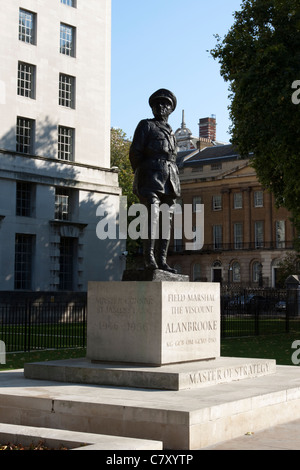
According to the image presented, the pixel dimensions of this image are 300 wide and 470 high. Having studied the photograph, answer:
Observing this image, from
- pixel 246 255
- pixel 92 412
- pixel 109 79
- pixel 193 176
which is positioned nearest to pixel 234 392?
pixel 92 412

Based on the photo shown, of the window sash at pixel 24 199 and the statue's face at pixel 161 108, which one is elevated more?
the window sash at pixel 24 199

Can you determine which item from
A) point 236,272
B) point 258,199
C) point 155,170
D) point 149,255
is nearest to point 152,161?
point 155,170

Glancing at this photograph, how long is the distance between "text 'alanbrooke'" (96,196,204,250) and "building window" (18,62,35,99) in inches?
314

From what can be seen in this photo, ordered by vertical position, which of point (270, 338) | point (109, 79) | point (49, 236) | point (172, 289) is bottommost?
point (270, 338)

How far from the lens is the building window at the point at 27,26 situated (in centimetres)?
3759

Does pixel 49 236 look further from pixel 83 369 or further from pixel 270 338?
pixel 83 369

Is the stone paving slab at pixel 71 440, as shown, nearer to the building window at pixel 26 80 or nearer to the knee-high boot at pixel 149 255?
the knee-high boot at pixel 149 255

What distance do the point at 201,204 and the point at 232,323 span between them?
180 ft

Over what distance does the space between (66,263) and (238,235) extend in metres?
44.3

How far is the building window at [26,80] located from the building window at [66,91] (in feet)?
7.54

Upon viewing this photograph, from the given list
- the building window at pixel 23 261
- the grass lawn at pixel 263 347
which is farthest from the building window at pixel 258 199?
the grass lawn at pixel 263 347

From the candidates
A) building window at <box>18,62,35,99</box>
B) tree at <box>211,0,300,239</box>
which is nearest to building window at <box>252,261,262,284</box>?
building window at <box>18,62,35,99</box>

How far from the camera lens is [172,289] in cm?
1004

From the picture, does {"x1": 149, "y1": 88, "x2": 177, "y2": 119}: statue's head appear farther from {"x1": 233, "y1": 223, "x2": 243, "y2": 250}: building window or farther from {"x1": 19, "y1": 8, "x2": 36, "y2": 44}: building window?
{"x1": 233, "y1": 223, "x2": 243, "y2": 250}: building window
